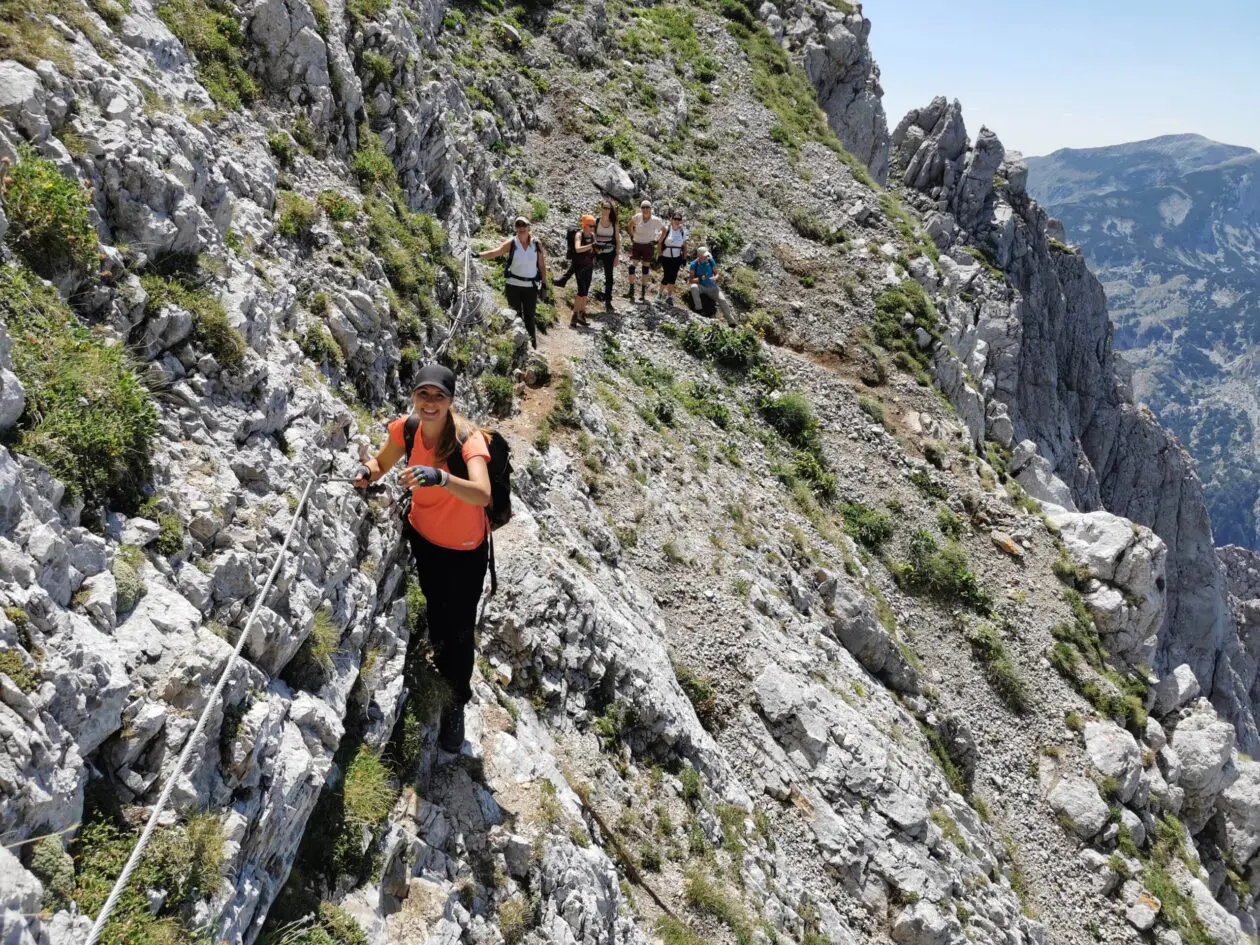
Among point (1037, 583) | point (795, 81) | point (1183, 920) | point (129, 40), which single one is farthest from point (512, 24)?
point (1183, 920)

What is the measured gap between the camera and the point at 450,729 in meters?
8.31

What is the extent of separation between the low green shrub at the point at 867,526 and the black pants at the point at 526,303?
1069 cm

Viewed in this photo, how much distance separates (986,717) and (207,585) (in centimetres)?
2051

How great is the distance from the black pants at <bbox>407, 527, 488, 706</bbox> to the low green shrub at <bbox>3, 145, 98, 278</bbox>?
3574 mm

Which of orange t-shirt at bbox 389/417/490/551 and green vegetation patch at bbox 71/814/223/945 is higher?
orange t-shirt at bbox 389/417/490/551

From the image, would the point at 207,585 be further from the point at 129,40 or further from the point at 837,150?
the point at 837,150

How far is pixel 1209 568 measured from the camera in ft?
232

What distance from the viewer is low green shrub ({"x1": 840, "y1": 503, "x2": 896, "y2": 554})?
23.5m

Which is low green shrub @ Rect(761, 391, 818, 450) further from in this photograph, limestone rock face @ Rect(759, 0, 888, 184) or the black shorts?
limestone rock face @ Rect(759, 0, 888, 184)

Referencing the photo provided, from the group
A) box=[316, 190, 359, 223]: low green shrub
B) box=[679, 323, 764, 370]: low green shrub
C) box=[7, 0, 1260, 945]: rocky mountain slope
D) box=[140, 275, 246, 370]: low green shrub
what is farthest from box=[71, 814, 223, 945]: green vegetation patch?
box=[679, 323, 764, 370]: low green shrub

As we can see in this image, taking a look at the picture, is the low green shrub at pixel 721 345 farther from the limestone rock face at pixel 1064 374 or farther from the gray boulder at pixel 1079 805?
the limestone rock face at pixel 1064 374

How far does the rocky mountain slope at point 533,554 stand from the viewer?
5.61 m

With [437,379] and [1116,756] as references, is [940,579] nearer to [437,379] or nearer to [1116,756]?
[1116,756]

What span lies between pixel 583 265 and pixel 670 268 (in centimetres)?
407
